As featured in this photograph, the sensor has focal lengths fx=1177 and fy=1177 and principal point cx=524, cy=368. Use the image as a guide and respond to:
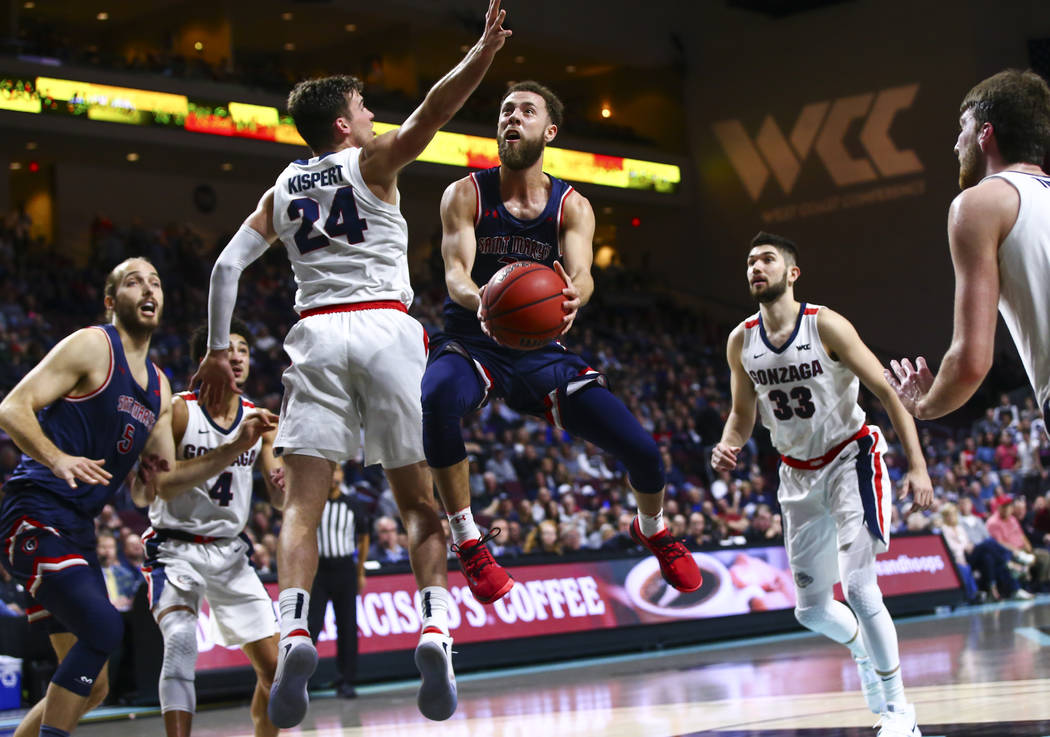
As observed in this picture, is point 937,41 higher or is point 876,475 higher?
point 937,41

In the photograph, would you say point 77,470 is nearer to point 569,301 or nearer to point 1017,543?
point 569,301

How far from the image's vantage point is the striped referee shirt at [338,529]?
982cm

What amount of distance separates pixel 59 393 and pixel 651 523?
2870 mm

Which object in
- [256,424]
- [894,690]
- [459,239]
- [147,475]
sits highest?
[459,239]

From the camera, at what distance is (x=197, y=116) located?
74.1 feet

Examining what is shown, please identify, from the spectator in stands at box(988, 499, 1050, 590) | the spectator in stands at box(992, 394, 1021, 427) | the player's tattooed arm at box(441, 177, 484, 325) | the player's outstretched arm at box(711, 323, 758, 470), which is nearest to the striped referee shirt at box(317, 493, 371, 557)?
the player's outstretched arm at box(711, 323, 758, 470)

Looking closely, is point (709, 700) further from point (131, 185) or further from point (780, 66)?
point (780, 66)

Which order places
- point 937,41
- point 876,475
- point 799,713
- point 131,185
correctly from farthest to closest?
point 937,41 → point 131,185 → point 799,713 → point 876,475

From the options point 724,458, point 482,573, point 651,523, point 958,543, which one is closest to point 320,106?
point 482,573

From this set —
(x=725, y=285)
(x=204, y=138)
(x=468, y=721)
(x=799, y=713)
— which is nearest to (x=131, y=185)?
(x=204, y=138)

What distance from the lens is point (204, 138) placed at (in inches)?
895

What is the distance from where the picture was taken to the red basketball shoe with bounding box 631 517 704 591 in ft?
18.5

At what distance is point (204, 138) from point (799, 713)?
18377mm

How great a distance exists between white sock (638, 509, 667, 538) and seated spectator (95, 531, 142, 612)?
614 centimetres
